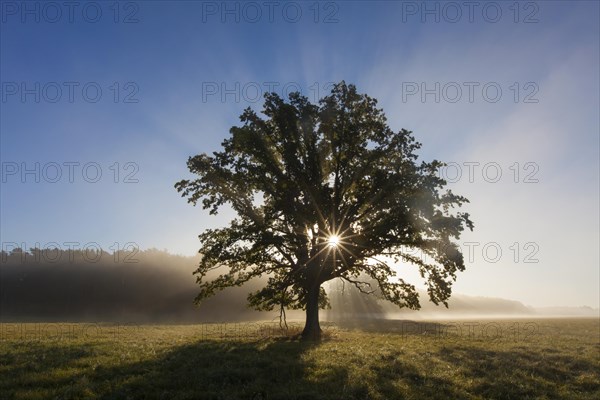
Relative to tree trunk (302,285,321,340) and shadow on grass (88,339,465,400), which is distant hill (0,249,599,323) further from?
shadow on grass (88,339,465,400)

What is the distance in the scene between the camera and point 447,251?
2728 cm

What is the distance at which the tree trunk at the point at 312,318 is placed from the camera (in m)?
29.5

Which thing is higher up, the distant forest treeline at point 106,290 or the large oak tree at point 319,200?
the large oak tree at point 319,200

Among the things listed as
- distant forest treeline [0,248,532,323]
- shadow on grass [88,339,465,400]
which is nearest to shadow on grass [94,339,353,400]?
shadow on grass [88,339,465,400]

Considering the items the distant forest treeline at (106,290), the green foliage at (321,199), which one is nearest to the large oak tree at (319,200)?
the green foliage at (321,199)

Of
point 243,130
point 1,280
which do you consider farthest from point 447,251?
point 1,280

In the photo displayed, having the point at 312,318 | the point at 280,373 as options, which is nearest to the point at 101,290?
the point at 312,318

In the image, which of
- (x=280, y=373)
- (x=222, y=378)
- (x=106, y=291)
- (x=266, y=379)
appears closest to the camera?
(x=222, y=378)

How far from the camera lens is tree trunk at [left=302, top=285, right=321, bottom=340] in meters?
29.5

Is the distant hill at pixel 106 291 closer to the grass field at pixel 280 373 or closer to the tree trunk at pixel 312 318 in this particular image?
the tree trunk at pixel 312 318

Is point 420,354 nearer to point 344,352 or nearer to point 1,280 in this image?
point 344,352

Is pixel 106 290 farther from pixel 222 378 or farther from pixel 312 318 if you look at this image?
pixel 222 378

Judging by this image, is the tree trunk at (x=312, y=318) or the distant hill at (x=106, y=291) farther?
the distant hill at (x=106, y=291)

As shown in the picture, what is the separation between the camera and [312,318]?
30.4 meters
